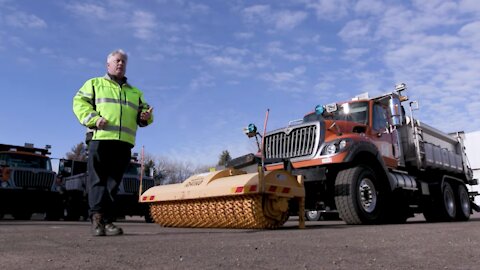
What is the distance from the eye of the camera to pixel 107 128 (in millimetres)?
4496

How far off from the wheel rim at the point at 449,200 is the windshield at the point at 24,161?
12.4 m

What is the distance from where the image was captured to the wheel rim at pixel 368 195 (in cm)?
Answer: 744

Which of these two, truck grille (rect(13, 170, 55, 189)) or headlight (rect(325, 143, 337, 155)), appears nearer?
headlight (rect(325, 143, 337, 155))

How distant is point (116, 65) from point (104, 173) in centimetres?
116

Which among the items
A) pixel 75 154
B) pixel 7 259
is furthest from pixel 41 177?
pixel 75 154

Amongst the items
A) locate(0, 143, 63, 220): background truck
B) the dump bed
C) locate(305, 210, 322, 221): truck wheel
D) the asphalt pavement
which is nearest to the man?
the asphalt pavement

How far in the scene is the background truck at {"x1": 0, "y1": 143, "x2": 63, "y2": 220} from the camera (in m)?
13.8

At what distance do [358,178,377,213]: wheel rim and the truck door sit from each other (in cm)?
128

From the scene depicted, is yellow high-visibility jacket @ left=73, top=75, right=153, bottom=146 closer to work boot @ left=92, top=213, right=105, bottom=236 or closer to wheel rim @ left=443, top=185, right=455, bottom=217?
work boot @ left=92, top=213, right=105, bottom=236

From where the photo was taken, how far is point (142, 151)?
268 inches

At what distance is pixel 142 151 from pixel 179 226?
141 centimetres

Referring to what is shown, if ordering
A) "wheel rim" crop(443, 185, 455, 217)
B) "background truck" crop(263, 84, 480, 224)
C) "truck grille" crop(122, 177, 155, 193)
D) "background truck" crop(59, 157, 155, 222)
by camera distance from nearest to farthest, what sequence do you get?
"background truck" crop(263, 84, 480, 224), "wheel rim" crop(443, 185, 455, 217), "background truck" crop(59, 157, 155, 222), "truck grille" crop(122, 177, 155, 193)

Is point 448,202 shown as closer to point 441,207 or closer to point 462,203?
point 441,207

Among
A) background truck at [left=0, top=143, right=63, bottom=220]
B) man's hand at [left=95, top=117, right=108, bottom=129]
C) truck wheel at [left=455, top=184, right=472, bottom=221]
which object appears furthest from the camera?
background truck at [left=0, top=143, right=63, bottom=220]
